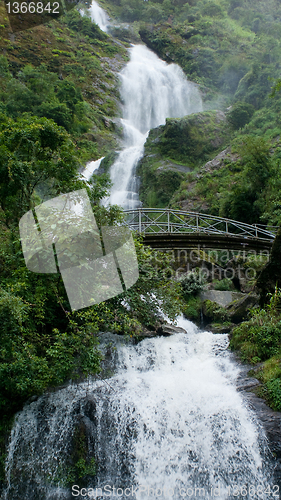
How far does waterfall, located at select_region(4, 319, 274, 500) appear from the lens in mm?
6738

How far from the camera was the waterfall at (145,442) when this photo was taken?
6738 millimetres

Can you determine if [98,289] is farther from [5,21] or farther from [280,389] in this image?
[5,21]

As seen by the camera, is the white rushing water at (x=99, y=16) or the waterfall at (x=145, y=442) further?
the white rushing water at (x=99, y=16)

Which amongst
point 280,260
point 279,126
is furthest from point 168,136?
point 280,260

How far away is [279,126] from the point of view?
93.8ft

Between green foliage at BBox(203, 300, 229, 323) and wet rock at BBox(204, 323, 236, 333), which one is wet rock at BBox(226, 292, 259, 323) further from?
wet rock at BBox(204, 323, 236, 333)

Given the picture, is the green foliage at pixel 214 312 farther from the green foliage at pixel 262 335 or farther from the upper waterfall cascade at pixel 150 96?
the upper waterfall cascade at pixel 150 96

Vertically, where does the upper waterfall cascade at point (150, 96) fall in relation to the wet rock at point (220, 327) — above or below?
above

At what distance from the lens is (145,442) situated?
7.41 metres

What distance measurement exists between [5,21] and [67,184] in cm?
4246

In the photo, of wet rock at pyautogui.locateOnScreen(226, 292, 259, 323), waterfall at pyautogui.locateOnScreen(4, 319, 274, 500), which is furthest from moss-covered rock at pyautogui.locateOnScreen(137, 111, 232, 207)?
waterfall at pyautogui.locateOnScreen(4, 319, 274, 500)

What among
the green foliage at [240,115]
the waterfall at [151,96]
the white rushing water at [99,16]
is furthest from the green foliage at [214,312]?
the white rushing water at [99,16]

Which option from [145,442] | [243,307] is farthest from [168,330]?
[145,442]

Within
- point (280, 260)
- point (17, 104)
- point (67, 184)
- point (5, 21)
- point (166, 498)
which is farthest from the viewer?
point (5, 21)
